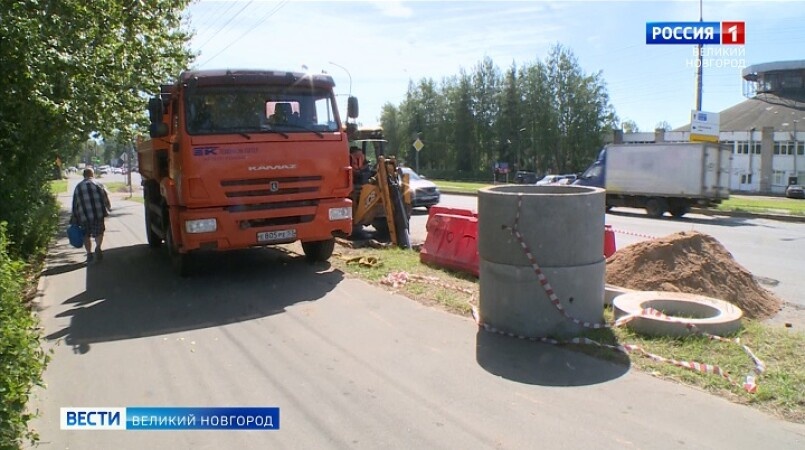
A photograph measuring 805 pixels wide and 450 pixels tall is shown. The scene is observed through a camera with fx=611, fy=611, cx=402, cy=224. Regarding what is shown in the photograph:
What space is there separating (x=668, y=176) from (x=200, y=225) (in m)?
19.2

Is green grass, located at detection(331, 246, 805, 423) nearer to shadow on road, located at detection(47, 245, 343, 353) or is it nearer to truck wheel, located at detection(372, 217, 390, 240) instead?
shadow on road, located at detection(47, 245, 343, 353)

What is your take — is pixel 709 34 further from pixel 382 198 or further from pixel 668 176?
pixel 382 198

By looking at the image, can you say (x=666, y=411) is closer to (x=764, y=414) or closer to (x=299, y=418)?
(x=764, y=414)

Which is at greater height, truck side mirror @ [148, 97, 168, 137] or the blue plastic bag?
truck side mirror @ [148, 97, 168, 137]

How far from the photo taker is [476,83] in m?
68.6

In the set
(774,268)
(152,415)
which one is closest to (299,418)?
(152,415)

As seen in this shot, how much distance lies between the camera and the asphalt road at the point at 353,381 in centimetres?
390

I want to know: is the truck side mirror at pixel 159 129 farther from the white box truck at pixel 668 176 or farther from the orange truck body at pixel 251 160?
the white box truck at pixel 668 176

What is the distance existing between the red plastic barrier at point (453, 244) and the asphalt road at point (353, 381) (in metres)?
1.54

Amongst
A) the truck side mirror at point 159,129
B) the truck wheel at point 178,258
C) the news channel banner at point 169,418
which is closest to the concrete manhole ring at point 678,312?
the news channel banner at point 169,418

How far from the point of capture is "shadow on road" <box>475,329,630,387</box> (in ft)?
15.6

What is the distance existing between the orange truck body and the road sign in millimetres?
24358

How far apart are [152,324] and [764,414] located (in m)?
5.79

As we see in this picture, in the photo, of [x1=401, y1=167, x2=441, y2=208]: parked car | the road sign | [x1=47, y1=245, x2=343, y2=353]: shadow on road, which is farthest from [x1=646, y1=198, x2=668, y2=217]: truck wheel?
[x1=47, y1=245, x2=343, y2=353]: shadow on road
